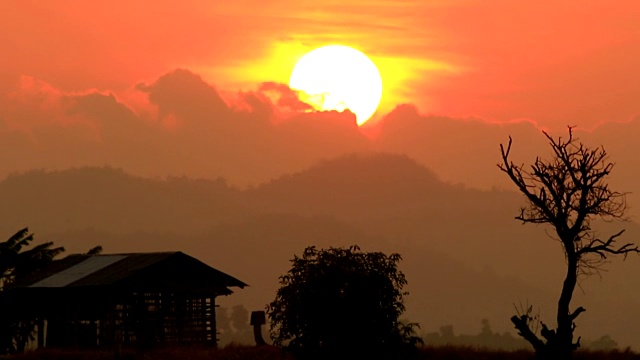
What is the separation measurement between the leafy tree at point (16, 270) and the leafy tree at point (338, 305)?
2311cm

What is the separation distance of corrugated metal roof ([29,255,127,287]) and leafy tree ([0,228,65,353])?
3.92 meters

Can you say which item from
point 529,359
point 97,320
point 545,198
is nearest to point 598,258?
point 545,198

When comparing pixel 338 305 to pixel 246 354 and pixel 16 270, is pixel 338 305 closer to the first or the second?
pixel 246 354

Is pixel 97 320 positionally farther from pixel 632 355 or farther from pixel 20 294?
pixel 632 355

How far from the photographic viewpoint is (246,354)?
5022 centimetres

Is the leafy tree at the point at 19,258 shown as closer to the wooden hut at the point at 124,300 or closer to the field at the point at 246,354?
the wooden hut at the point at 124,300

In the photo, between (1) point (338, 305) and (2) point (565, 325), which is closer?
(2) point (565, 325)

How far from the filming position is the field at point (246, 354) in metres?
47.8

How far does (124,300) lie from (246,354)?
8147 mm

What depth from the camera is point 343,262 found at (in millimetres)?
42906

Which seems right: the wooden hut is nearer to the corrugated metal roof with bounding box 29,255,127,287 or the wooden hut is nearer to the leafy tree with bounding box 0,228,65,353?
the corrugated metal roof with bounding box 29,255,127,287

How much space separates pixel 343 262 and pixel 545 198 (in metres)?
8.14

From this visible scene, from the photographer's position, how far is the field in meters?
47.8

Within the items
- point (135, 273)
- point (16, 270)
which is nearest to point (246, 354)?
point (135, 273)
